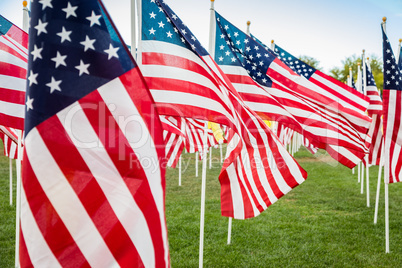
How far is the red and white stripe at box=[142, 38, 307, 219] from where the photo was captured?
4.32 m

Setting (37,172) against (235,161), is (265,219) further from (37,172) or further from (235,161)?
(37,172)

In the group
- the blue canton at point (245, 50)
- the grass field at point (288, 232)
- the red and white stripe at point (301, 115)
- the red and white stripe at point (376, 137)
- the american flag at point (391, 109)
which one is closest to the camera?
the red and white stripe at point (301, 115)

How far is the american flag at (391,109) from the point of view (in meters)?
6.48

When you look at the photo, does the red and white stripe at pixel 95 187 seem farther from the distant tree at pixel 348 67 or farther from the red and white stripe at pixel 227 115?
the distant tree at pixel 348 67

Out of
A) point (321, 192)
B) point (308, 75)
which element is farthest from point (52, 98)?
point (321, 192)

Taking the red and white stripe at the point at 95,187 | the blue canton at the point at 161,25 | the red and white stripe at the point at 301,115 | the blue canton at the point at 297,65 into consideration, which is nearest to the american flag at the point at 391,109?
the red and white stripe at the point at 301,115

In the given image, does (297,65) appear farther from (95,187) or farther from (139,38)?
(95,187)

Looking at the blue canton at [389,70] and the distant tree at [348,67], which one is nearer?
the blue canton at [389,70]

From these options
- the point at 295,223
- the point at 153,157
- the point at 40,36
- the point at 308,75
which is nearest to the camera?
the point at 40,36

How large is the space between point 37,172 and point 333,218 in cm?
883

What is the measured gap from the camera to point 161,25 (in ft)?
14.1

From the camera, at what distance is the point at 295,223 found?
9.25 m

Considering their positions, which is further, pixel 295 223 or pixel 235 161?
pixel 295 223

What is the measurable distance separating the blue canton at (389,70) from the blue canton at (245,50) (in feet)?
6.60
